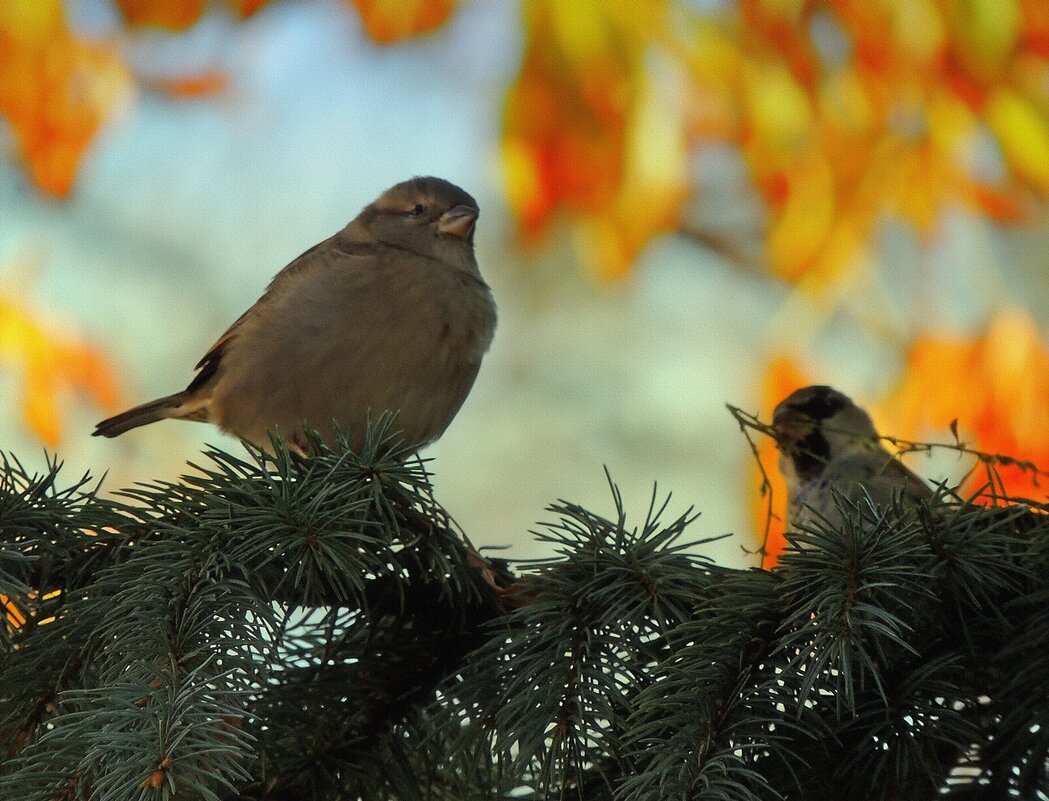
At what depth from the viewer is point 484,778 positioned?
3.38 ft

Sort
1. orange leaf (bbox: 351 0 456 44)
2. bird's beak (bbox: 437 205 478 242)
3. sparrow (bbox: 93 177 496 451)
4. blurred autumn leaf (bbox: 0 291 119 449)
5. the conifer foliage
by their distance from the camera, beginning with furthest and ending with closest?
1. orange leaf (bbox: 351 0 456 44)
2. blurred autumn leaf (bbox: 0 291 119 449)
3. bird's beak (bbox: 437 205 478 242)
4. sparrow (bbox: 93 177 496 451)
5. the conifer foliage

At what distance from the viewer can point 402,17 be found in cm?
281

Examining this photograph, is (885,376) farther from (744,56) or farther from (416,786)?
(416,786)

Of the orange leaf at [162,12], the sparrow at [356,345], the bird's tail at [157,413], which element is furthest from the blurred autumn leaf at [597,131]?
the bird's tail at [157,413]

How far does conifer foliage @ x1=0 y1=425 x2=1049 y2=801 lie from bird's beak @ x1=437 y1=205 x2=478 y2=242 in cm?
86

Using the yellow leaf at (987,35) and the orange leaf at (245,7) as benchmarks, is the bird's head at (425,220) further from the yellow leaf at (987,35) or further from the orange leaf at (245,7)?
the yellow leaf at (987,35)

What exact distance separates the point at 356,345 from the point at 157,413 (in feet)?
1.41

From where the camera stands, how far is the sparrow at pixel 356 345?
1.54 m

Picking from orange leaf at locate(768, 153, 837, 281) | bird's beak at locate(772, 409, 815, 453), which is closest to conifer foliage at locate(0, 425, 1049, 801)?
bird's beak at locate(772, 409, 815, 453)

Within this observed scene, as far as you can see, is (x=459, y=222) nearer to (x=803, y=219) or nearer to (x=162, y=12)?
(x=803, y=219)

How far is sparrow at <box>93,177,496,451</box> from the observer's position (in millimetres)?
1537

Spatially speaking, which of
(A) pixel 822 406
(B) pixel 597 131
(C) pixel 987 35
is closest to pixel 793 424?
(A) pixel 822 406

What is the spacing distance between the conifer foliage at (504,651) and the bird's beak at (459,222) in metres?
0.86

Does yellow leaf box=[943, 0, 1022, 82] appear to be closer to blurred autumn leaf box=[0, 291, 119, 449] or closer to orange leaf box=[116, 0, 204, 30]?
orange leaf box=[116, 0, 204, 30]
